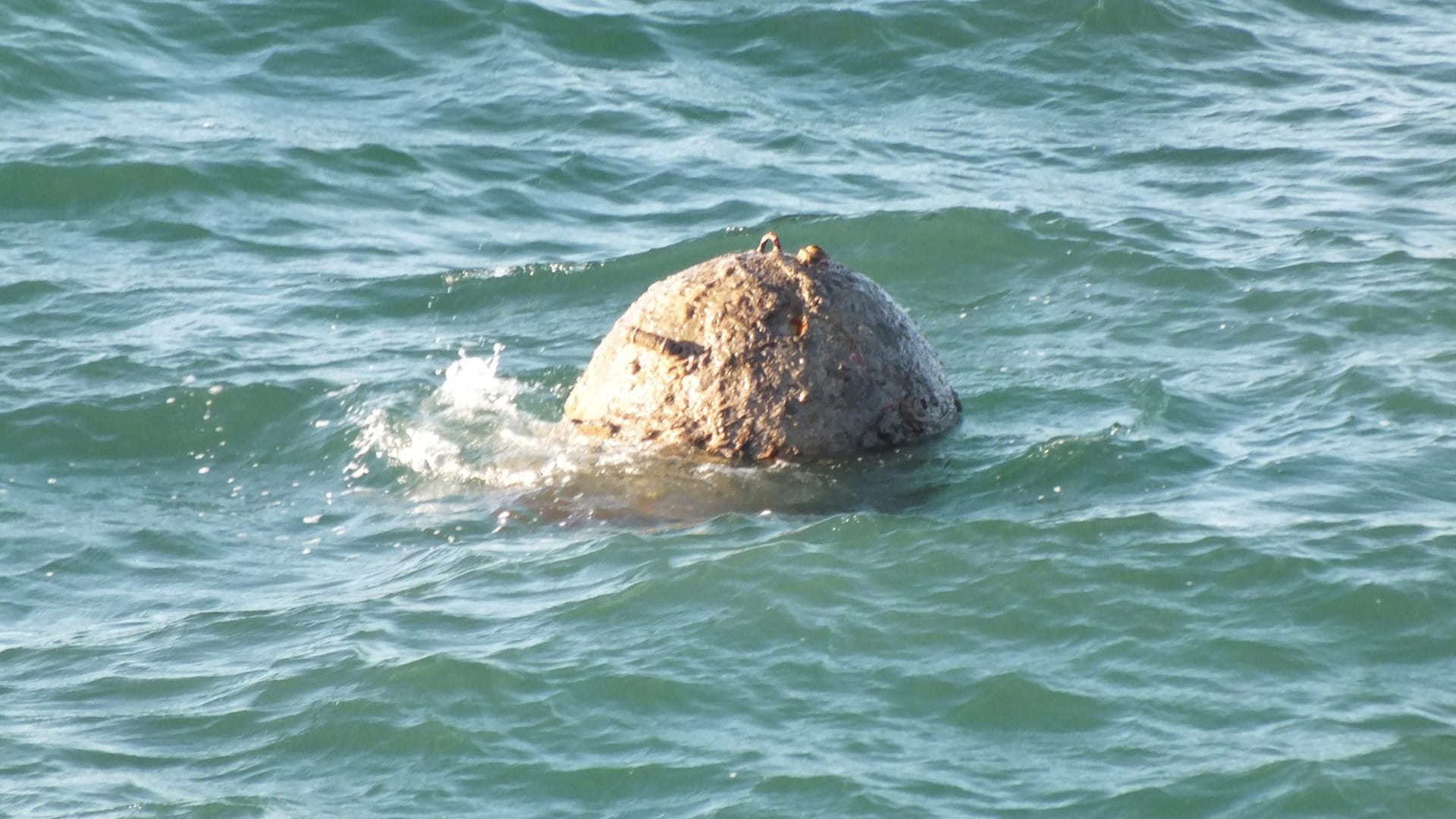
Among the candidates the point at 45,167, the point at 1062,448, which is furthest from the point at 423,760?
the point at 45,167

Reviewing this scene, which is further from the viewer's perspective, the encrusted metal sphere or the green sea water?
the encrusted metal sphere

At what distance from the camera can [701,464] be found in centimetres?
707

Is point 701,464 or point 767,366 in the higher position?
point 767,366

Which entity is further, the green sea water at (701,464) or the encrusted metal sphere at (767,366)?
the encrusted metal sphere at (767,366)

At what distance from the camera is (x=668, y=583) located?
6340 mm

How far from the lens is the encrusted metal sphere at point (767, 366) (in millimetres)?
6984

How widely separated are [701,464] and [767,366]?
1.50ft

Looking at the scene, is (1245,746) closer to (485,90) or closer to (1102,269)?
(1102,269)

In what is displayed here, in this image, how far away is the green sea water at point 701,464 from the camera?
5340 millimetres

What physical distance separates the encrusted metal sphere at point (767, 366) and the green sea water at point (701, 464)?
0.51ft

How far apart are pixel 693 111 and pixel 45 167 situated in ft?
14.4

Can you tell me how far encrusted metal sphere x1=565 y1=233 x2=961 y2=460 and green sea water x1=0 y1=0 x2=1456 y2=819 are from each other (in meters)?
0.16

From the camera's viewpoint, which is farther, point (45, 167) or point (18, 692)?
point (45, 167)

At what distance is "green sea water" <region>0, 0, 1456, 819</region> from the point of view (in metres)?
5.34
